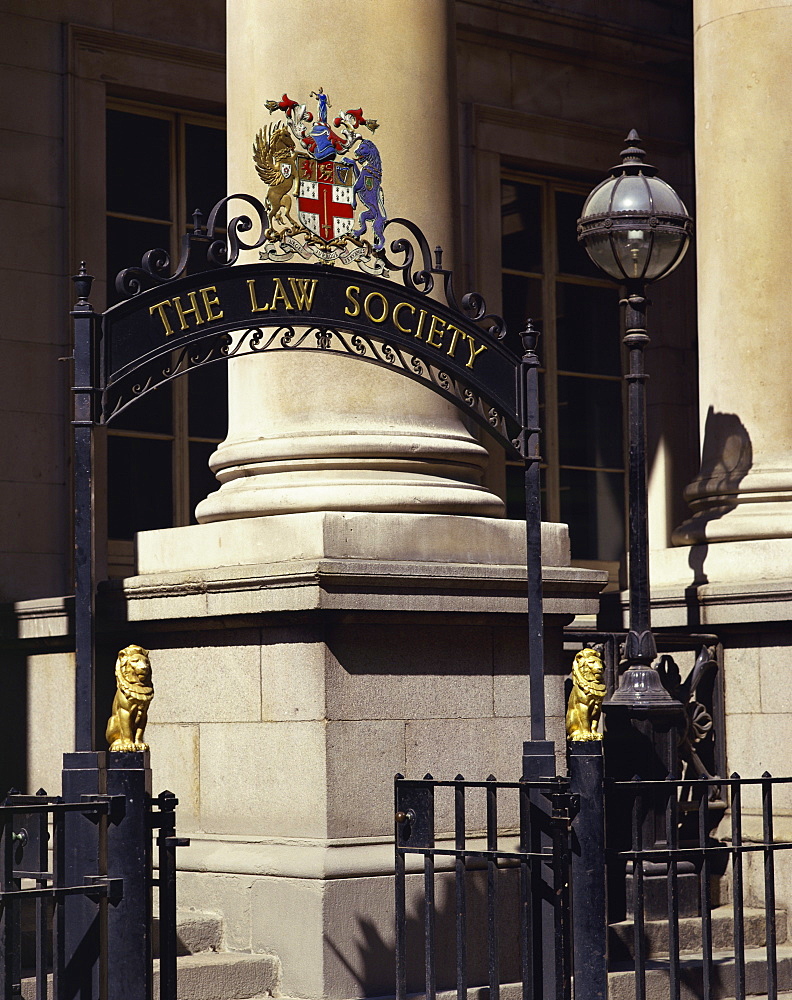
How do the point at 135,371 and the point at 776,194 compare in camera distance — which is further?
the point at 776,194

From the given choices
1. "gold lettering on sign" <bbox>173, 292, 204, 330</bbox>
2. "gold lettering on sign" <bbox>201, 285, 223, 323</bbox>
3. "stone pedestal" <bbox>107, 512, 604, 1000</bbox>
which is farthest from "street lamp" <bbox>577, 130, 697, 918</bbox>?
"gold lettering on sign" <bbox>173, 292, 204, 330</bbox>

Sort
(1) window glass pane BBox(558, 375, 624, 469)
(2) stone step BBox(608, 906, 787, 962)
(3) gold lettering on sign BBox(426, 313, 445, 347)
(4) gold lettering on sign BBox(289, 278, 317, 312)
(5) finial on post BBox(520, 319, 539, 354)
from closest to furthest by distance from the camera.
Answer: (4) gold lettering on sign BBox(289, 278, 317, 312) → (3) gold lettering on sign BBox(426, 313, 445, 347) → (5) finial on post BBox(520, 319, 539, 354) → (2) stone step BBox(608, 906, 787, 962) → (1) window glass pane BBox(558, 375, 624, 469)

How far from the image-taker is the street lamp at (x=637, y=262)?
10.2 metres

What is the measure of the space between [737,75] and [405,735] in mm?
6058

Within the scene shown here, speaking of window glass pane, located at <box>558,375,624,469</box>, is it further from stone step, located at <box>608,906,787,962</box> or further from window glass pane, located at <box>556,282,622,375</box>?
stone step, located at <box>608,906,787,962</box>

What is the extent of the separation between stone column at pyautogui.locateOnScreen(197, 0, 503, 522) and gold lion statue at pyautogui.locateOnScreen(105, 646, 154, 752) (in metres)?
2.78

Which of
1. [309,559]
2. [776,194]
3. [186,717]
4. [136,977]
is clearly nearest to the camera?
[136,977]

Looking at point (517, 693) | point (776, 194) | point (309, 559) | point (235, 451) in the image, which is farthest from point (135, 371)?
point (776, 194)

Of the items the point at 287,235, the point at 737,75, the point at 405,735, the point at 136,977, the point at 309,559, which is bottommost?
the point at 136,977

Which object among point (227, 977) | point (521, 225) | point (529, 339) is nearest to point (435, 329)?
point (529, 339)

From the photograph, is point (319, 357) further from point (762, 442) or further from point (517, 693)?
point (762, 442)

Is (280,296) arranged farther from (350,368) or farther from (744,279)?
(744,279)

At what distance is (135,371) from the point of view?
7.60 m

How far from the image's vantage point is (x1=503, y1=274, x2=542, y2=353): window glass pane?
17.3 meters
